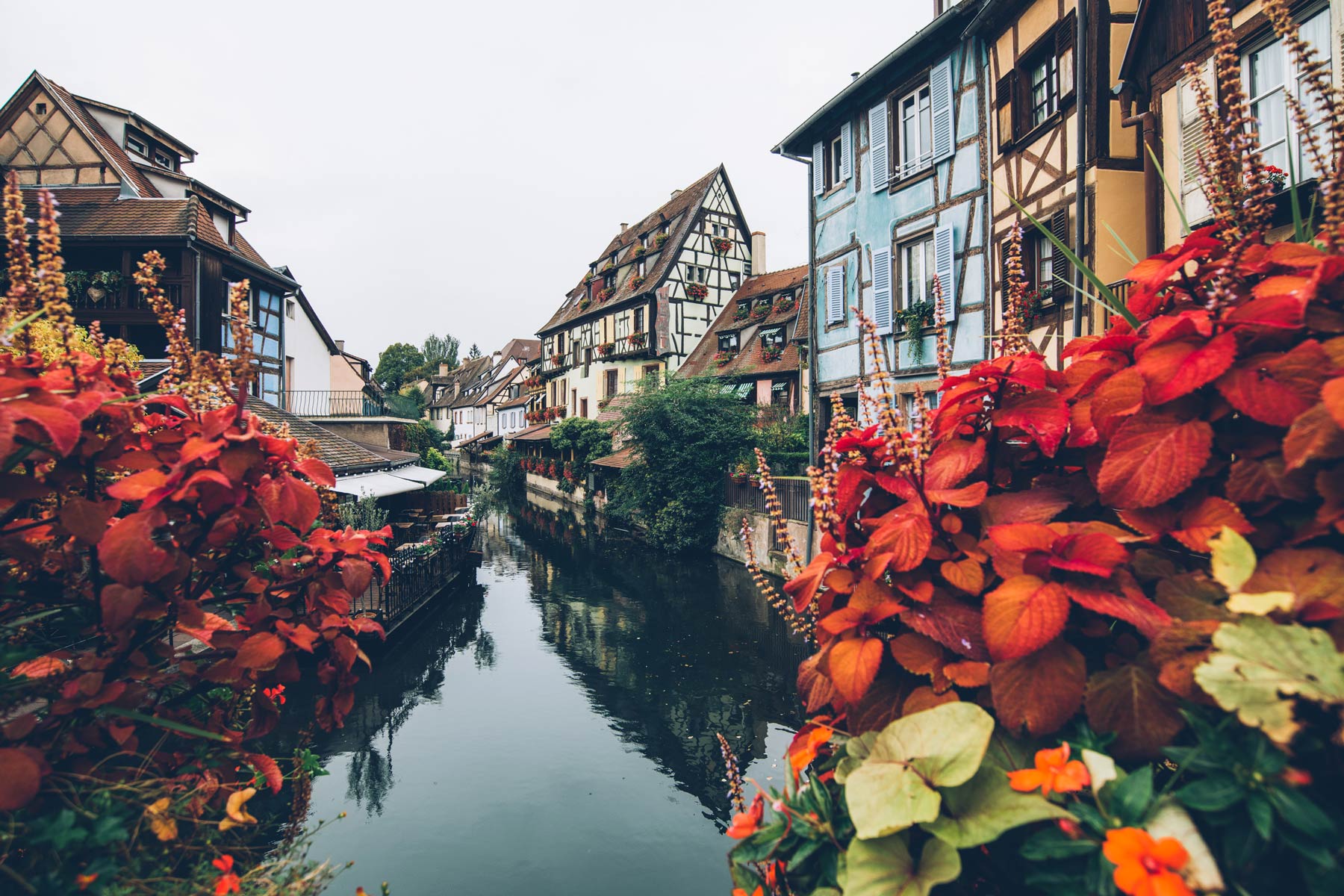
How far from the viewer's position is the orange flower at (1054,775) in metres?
0.96

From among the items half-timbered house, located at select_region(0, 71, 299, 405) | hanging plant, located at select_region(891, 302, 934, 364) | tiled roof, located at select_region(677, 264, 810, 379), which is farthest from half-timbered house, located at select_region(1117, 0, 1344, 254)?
half-timbered house, located at select_region(0, 71, 299, 405)

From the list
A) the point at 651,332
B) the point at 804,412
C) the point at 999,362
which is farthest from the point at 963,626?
the point at 651,332

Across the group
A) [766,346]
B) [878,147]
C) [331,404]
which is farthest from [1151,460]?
[331,404]

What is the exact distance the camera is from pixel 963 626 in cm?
126

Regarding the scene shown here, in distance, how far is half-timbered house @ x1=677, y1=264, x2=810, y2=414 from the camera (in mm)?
22109

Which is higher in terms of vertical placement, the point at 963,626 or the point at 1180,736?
the point at 963,626

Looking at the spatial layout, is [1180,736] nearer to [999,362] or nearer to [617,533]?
[999,362]

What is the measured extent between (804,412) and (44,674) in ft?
66.3

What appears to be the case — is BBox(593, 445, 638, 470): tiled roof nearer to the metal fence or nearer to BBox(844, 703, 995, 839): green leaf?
the metal fence

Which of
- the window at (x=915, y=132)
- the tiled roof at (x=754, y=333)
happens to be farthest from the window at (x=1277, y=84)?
the tiled roof at (x=754, y=333)

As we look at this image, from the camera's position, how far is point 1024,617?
1099 millimetres

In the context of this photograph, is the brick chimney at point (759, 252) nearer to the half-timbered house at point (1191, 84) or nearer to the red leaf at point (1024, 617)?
the half-timbered house at point (1191, 84)

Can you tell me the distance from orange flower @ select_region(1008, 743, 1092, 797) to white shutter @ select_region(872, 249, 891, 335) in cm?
1341

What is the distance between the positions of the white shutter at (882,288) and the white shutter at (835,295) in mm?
1164
